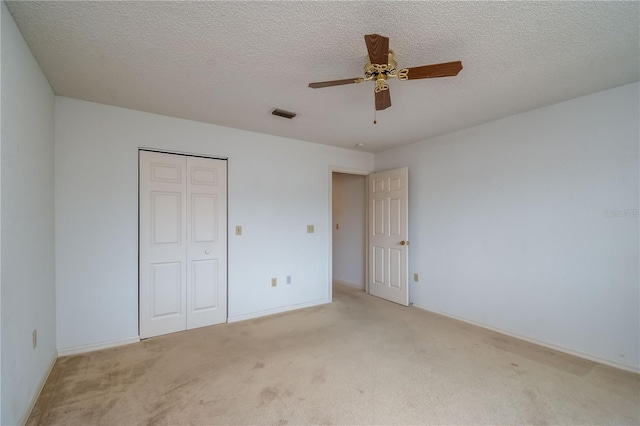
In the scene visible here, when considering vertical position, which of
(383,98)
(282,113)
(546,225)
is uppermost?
(282,113)

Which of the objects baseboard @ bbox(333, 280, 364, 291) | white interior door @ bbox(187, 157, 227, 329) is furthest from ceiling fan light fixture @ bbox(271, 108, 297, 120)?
baseboard @ bbox(333, 280, 364, 291)

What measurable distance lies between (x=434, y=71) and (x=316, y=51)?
77cm

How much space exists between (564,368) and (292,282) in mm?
2926

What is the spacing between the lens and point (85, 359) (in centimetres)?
244

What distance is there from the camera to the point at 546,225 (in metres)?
2.75

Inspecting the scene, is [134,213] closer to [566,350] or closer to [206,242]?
[206,242]

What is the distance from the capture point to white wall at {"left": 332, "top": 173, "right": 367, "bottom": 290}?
196 inches

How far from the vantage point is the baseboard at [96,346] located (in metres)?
2.51

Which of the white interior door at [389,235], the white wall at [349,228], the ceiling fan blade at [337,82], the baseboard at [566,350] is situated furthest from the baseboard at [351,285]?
the ceiling fan blade at [337,82]

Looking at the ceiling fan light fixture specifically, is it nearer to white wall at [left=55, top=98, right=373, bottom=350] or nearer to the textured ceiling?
the textured ceiling

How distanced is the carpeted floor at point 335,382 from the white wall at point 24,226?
31 cm

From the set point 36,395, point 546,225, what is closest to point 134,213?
point 36,395

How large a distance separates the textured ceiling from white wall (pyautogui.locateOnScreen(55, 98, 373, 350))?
13.8 inches

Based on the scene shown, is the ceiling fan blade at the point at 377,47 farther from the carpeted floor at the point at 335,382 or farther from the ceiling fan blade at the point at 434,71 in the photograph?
the carpeted floor at the point at 335,382
